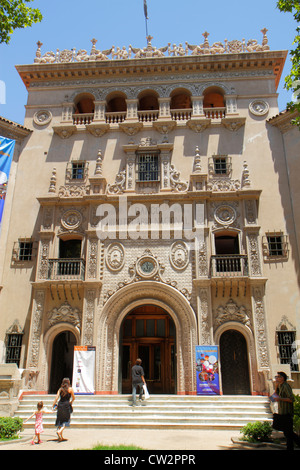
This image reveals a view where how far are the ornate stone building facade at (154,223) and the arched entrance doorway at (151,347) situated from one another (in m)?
0.08

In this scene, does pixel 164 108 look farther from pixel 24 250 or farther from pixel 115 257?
pixel 24 250

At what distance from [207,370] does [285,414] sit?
824cm

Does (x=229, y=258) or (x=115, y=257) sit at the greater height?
(x=115, y=257)

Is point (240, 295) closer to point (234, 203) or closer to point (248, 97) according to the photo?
point (234, 203)

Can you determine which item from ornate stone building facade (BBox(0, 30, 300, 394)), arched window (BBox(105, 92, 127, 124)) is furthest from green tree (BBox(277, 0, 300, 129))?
arched window (BBox(105, 92, 127, 124))

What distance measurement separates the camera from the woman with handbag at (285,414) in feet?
29.2

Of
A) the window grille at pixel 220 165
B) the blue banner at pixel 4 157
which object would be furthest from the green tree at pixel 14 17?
the window grille at pixel 220 165

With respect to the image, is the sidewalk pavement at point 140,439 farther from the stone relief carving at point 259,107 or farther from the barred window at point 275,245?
the stone relief carving at point 259,107

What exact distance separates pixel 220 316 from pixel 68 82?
1690 cm

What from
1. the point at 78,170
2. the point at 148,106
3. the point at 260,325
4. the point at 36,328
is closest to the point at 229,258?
the point at 260,325

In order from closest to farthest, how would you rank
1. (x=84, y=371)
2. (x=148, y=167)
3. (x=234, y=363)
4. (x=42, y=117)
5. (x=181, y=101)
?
1. (x=84, y=371)
2. (x=234, y=363)
3. (x=148, y=167)
4. (x=42, y=117)
5. (x=181, y=101)

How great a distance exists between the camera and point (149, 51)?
2427 centimetres

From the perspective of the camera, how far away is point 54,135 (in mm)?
23250
